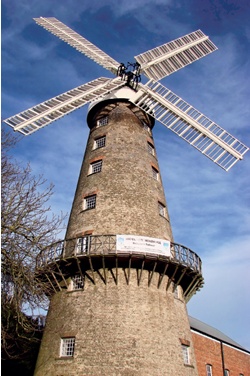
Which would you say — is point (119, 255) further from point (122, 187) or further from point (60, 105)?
point (60, 105)

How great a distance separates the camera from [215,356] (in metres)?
25.5

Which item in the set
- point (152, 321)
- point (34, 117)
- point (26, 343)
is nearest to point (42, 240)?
point (152, 321)

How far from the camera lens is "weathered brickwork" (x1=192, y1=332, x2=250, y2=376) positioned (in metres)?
23.5

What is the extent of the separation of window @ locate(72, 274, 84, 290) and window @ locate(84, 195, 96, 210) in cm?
331

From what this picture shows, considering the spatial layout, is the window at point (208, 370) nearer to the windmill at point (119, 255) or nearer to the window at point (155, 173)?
the windmill at point (119, 255)

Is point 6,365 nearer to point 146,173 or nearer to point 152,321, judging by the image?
point 152,321

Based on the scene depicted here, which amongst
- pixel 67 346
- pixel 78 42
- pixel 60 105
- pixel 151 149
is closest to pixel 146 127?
pixel 151 149

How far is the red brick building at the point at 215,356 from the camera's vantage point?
23578 mm

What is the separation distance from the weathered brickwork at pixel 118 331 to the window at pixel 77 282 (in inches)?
13.4

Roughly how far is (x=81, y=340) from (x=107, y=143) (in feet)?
31.7

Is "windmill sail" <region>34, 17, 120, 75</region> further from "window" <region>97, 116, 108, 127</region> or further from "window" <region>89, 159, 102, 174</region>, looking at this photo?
"window" <region>89, 159, 102, 174</region>

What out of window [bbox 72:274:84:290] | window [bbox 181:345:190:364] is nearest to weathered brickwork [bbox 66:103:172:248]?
window [bbox 72:274:84:290]

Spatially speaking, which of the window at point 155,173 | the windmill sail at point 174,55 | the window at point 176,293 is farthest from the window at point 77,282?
the windmill sail at point 174,55

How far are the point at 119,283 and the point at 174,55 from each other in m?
15.6
